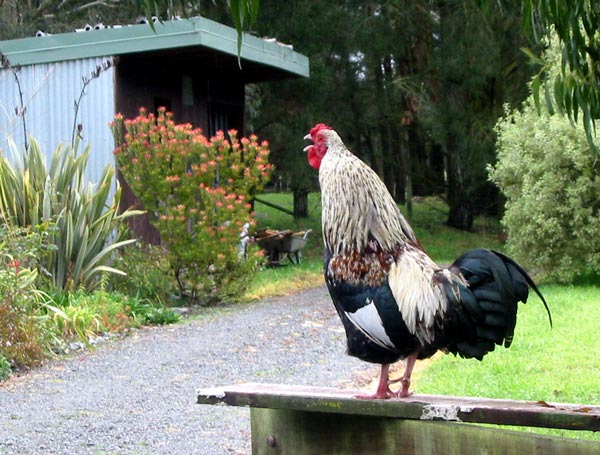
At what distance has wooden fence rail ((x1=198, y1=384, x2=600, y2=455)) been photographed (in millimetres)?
3328

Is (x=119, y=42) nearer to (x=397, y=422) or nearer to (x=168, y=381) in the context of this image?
(x=168, y=381)

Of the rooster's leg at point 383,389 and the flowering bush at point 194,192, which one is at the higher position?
the flowering bush at point 194,192

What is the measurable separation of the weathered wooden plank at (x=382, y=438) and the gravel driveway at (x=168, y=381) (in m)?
1.94

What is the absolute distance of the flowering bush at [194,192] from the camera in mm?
12344

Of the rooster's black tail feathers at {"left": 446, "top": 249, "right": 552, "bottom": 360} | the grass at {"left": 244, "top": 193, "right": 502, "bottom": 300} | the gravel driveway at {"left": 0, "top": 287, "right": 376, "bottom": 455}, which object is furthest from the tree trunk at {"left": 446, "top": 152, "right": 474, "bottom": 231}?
the rooster's black tail feathers at {"left": 446, "top": 249, "right": 552, "bottom": 360}

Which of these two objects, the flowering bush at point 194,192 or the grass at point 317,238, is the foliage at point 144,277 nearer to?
the flowering bush at point 194,192

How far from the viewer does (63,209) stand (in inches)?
444

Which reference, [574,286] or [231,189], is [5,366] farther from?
[574,286]

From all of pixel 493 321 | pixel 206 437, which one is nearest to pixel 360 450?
pixel 493 321

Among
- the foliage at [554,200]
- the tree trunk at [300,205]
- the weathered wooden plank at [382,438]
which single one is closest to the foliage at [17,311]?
the weathered wooden plank at [382,438]

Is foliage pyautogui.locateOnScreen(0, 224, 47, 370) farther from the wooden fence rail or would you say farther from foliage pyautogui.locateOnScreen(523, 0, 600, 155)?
foliage pyautogui.locateOnScreen(523, 0, 600, 155)

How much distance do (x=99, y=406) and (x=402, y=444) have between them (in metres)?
4.11

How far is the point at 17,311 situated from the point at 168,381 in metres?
1.93

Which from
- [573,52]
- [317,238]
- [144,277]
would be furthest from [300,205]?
[573,52]
